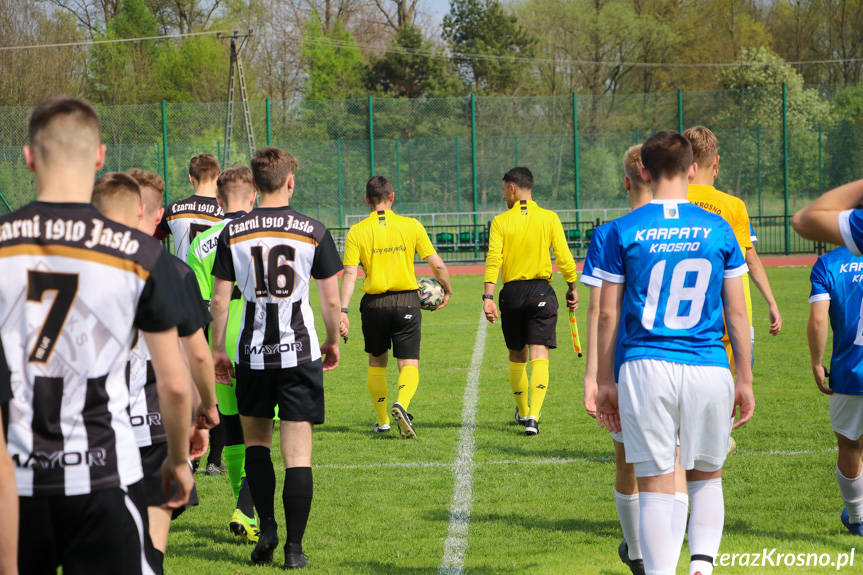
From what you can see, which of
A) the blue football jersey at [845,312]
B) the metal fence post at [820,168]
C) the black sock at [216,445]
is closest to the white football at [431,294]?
the black sock at [216,445]

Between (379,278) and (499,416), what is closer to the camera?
(379,278)

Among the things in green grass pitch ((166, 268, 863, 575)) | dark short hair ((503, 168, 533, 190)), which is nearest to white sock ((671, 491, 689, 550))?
green grass pitch ((166, 268, 863, 575))

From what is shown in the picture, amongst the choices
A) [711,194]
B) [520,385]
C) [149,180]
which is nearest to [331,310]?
[149,180]

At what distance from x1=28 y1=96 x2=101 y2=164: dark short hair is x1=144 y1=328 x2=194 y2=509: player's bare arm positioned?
1.89ft

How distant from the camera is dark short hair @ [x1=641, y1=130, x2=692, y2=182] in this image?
364cm

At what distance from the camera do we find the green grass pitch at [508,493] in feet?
15.1

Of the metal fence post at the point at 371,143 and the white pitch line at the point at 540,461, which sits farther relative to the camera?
the metal fence post at the point at 371,143

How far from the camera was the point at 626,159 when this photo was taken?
443cm

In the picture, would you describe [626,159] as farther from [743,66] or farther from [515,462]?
[743,66]

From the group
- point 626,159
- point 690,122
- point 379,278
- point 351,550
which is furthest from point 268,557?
point 690,122

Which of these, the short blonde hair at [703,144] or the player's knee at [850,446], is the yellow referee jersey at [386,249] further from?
the player's knee at [850,446]

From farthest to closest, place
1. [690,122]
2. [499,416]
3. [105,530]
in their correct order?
[690,122], [499,416], [105,530]

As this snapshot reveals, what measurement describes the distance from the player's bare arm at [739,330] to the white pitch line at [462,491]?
1.69 m

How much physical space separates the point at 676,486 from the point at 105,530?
2.42m
